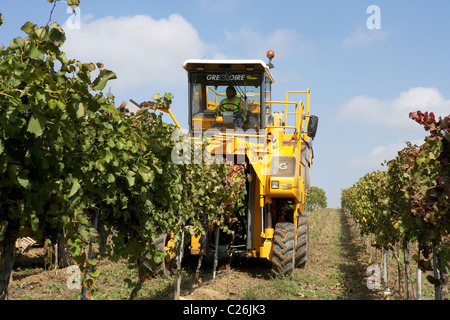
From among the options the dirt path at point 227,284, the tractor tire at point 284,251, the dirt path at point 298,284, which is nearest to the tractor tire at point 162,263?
the dirt path at point 227,284

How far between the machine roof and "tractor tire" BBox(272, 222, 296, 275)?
124 inches

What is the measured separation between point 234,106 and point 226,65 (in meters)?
0.81

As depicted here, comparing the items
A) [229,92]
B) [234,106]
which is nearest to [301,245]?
[234,106]

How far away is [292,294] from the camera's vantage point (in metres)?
7.92

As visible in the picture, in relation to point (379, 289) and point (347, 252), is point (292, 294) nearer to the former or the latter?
point (379, 289)

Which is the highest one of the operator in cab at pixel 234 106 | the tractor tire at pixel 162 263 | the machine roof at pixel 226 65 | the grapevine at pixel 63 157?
the machine roof at pixel 226 65

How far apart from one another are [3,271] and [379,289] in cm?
756

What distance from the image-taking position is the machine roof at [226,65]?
9.37m

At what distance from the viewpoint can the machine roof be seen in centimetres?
937

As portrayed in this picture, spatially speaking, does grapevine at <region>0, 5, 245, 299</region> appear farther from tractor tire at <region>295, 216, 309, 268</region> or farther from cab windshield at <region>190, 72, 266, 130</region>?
tractor tire at <region>295, 216, 309, 268</region>

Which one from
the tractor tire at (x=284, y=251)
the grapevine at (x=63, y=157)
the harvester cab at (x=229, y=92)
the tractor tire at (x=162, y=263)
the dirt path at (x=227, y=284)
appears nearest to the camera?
the grapevine at (x=63, y=157)

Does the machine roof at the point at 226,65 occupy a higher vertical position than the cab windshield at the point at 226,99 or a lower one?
higher

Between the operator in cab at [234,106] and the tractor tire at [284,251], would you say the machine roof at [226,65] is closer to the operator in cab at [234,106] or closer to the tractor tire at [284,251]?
the operator in cab at [234,106]

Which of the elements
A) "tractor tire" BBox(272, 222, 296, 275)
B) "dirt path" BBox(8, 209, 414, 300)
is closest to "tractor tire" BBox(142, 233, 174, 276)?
"dirt path" BBox(8, 209, 414, 300)
